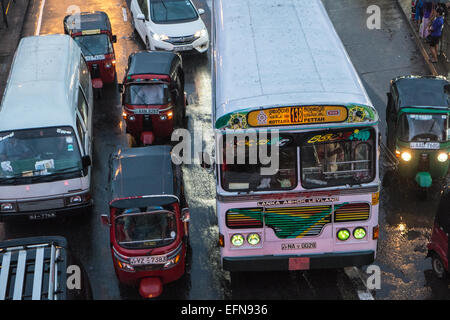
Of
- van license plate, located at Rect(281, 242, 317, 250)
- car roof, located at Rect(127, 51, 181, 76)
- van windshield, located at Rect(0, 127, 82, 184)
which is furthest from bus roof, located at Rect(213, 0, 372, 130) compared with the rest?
van windshield, located at Rect(0, 127, 82, 184)

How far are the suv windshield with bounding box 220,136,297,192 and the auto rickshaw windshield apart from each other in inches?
461

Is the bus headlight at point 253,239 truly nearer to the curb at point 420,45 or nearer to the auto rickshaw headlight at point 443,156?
the auto rickshaw headlight at point 443,156

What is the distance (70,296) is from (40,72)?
8301 millimetres

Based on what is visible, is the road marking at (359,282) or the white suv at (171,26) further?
the white suv at (171,26)

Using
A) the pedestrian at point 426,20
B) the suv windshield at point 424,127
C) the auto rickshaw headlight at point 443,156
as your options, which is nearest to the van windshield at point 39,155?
the suv windshield at point 424,127

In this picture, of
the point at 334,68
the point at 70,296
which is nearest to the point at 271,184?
the point at 334,68

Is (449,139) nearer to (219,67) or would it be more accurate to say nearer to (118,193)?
(219,67)

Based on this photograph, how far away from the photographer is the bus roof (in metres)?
Answer: 10.7

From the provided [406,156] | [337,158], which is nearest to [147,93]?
[406,156]

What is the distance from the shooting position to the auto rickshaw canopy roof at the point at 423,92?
15.3 meters

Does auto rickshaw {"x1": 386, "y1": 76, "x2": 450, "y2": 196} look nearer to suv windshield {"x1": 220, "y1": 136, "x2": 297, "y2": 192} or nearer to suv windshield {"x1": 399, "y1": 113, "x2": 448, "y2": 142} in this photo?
suv windshield {"x1": 399, "y1": 113, "x2": 448, "y2": 142}

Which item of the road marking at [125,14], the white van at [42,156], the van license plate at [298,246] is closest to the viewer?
the van license plate at [298,246]

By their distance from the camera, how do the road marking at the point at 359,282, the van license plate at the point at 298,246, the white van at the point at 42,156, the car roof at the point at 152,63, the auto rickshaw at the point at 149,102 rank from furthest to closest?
the car roof at the point at 152,63 < the auto rickshaw at the point at 149,102 < the white van at the point at 42,156 < the road marking at the point at 359,282 < the van license plate at the point at 298,246

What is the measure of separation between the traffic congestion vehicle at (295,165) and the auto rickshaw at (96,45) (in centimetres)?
992
